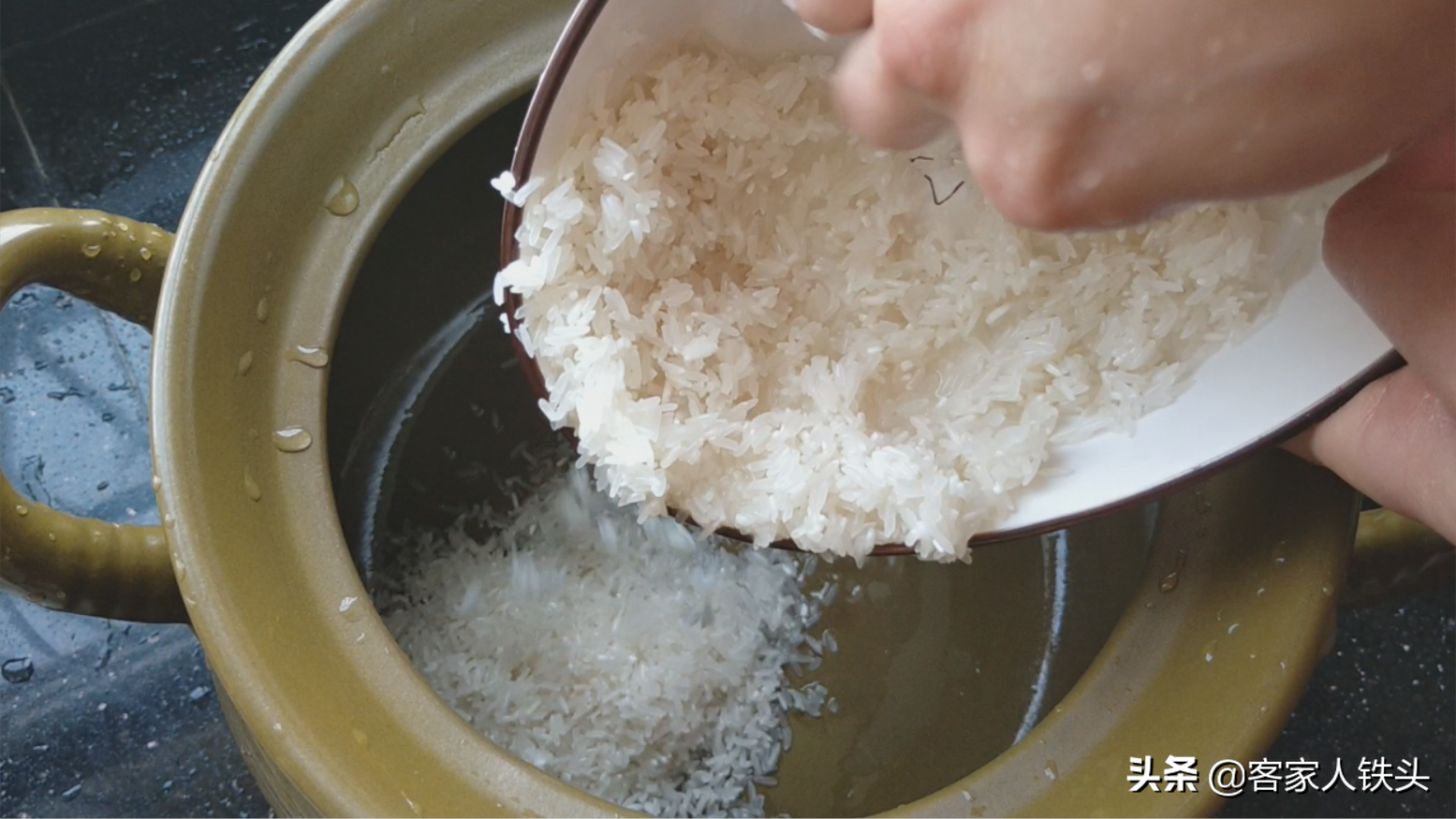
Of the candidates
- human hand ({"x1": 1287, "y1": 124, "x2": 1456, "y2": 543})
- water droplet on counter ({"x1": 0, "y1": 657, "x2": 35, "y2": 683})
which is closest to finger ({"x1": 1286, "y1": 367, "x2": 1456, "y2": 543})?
human hand ({"x1": 1287, "y1": 124, "x2": 1456, "y2": 543})

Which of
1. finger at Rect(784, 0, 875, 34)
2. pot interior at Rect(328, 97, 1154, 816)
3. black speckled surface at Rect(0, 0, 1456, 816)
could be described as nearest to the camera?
finger at Rect(784, 0, 875, 34)

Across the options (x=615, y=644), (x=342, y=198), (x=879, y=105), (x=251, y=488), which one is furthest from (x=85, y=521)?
(x=879, y=105)

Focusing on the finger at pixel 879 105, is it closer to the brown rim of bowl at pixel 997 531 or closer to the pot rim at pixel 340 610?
the brown rim of bowl at pixel 997 531

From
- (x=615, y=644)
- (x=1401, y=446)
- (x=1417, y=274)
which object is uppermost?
(x=1417, y=274)

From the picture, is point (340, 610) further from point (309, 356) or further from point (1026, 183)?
point (1026, 183)

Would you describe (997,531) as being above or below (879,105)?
below

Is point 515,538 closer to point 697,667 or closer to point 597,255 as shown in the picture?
point 697,667

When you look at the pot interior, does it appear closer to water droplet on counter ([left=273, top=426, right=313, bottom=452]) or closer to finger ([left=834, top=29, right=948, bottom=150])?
water droplet on counter ([left=273, top=426, right=313, bottom=452])
